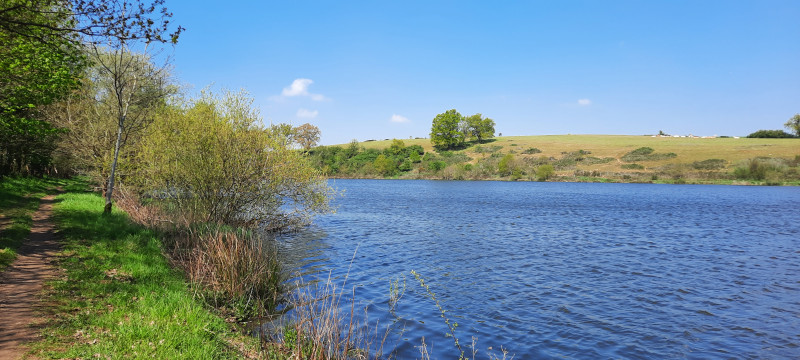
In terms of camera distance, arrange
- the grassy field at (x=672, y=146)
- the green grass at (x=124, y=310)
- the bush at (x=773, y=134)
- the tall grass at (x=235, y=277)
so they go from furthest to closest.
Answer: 1. the bush at (x=773, y=134)
2. the grassy field at (x=672, y=146)
3. the tall grass at (x=235, y=277)
4. the green grass at (x=124, y=310)

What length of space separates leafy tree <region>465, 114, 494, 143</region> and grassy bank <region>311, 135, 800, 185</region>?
444cm

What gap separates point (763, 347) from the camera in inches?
404

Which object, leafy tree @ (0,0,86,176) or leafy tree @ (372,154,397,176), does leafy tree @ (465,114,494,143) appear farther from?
leafy tree @ (0,0,86,176)

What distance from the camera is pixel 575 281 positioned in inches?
637

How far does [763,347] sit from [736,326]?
1.40 m

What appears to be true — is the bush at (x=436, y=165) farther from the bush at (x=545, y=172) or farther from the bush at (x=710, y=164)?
the bush at (x=710, y=164)

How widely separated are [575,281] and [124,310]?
14.4m

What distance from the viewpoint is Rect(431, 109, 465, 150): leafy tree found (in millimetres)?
134875

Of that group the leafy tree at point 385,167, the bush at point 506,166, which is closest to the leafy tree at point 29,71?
the leafy tree at point 385,167

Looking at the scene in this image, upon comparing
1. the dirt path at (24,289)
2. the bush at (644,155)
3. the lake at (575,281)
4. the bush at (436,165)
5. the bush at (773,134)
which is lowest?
the lake at (575,281)

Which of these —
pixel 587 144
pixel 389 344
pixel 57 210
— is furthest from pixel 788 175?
pixel 57 210

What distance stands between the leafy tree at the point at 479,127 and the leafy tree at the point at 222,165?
12555 cm

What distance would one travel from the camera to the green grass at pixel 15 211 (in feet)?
39.0

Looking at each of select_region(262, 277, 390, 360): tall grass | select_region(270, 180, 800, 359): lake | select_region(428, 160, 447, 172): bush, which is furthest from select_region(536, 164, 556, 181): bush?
select_region(262, 277, 390, 360): tall grass
